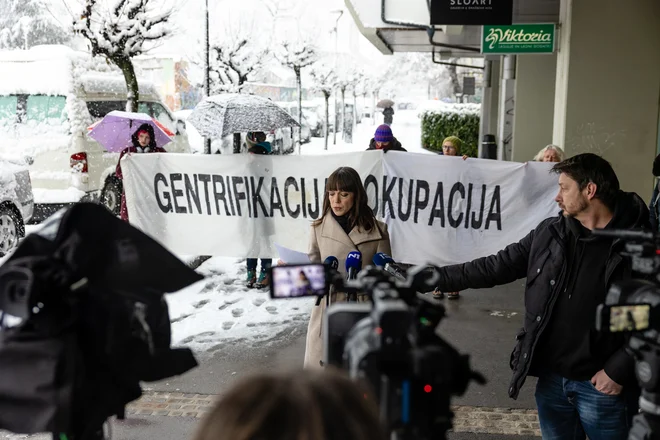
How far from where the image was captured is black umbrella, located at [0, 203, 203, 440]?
73.2 inches

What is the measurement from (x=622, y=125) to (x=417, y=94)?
12055 cm

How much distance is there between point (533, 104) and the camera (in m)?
16.3

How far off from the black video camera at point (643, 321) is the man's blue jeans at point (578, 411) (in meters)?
1.16

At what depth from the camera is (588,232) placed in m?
3.49

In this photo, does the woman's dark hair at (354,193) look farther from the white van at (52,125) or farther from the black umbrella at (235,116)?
the white van at (52,125)

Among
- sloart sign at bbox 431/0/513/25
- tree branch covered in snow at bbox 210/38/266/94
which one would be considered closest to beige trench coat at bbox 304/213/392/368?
sloart sign at bbox 431/0/513/25

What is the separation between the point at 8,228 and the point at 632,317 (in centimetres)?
1078

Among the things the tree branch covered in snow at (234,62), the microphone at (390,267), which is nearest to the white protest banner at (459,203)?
the microphone at (390,267)

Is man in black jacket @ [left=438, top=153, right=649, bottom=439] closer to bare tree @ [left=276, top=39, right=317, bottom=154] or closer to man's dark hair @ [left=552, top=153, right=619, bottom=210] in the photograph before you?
man's dark hair @ [left=552, top=153, right=619, bottom=210]

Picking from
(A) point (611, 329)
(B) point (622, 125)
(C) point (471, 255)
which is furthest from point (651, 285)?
(B) point (622, 125)

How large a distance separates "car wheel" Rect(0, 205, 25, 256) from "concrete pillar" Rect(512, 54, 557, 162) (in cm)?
958

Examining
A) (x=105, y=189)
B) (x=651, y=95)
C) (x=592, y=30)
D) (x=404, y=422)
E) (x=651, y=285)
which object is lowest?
(x=105, y=189)

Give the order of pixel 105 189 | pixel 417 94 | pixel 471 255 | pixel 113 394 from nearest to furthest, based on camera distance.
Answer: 1. pixel 113 394
2. pixel 471 255
3. pixel 105 189
4. pixel 417 94

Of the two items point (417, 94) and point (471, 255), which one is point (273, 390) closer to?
point (471, 255)
